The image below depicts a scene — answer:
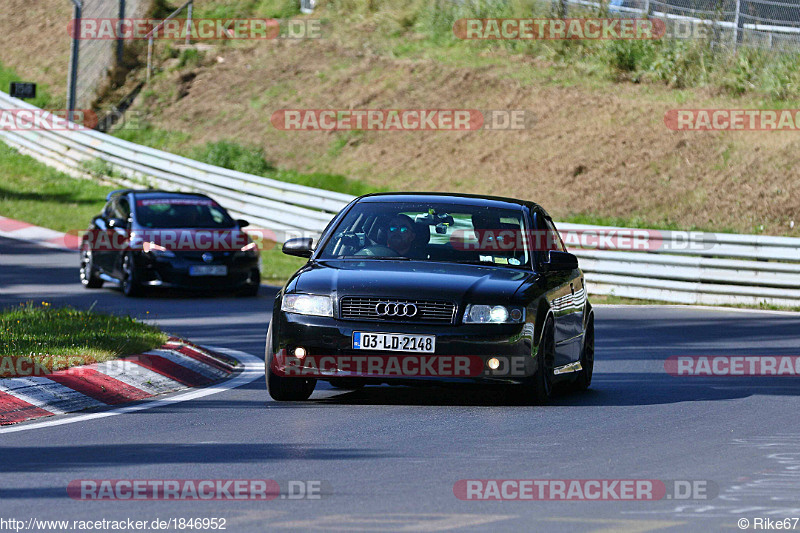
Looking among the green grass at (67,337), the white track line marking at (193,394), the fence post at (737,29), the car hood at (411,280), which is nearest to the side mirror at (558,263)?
the car hood at (411,280)

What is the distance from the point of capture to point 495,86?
3469cm


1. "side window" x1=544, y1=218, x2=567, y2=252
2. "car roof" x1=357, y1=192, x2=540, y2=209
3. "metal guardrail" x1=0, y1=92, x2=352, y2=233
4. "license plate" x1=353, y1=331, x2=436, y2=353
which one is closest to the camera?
"license plate" x1=353, y1=331, x2=436, y2=353

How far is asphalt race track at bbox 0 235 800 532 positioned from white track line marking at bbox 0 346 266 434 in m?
0.15

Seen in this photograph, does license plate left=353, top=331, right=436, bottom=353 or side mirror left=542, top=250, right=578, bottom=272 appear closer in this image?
license plate left=353, top=331, right=436, bottom=353

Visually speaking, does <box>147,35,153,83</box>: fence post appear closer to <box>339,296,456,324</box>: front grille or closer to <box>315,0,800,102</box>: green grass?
<box>315,0,800,102</box>: green grass

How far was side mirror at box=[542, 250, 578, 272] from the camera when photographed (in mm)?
10695

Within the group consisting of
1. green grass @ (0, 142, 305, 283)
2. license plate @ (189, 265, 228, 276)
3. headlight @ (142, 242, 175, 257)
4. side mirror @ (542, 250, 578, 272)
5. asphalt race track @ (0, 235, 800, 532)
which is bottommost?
green grass @ (0, 142, 305, 283)

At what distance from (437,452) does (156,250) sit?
12789 mm

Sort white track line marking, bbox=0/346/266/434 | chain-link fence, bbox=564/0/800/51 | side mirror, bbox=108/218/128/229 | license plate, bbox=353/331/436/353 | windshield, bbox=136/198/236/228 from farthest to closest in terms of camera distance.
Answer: chain-link fence, bbox=564/0/800/51 < windshield, bbox=136/198/236/228 < side mirror, bbox=108/218/128/229 < license plate, bbox=353/331/436/353 < white track line marking, bbox=0/346/266/434

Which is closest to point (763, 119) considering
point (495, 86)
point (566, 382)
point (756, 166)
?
point (756, 166)

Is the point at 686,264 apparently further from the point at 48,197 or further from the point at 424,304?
the point at 48,197

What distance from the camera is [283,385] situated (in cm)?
1011

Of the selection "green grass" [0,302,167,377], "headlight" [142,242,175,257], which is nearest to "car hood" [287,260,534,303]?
"green grass" [0,302,167,377]

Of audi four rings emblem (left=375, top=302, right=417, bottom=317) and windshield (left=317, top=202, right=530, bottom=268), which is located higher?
windshield (left=317, top=202, right=530, bottom=268)
